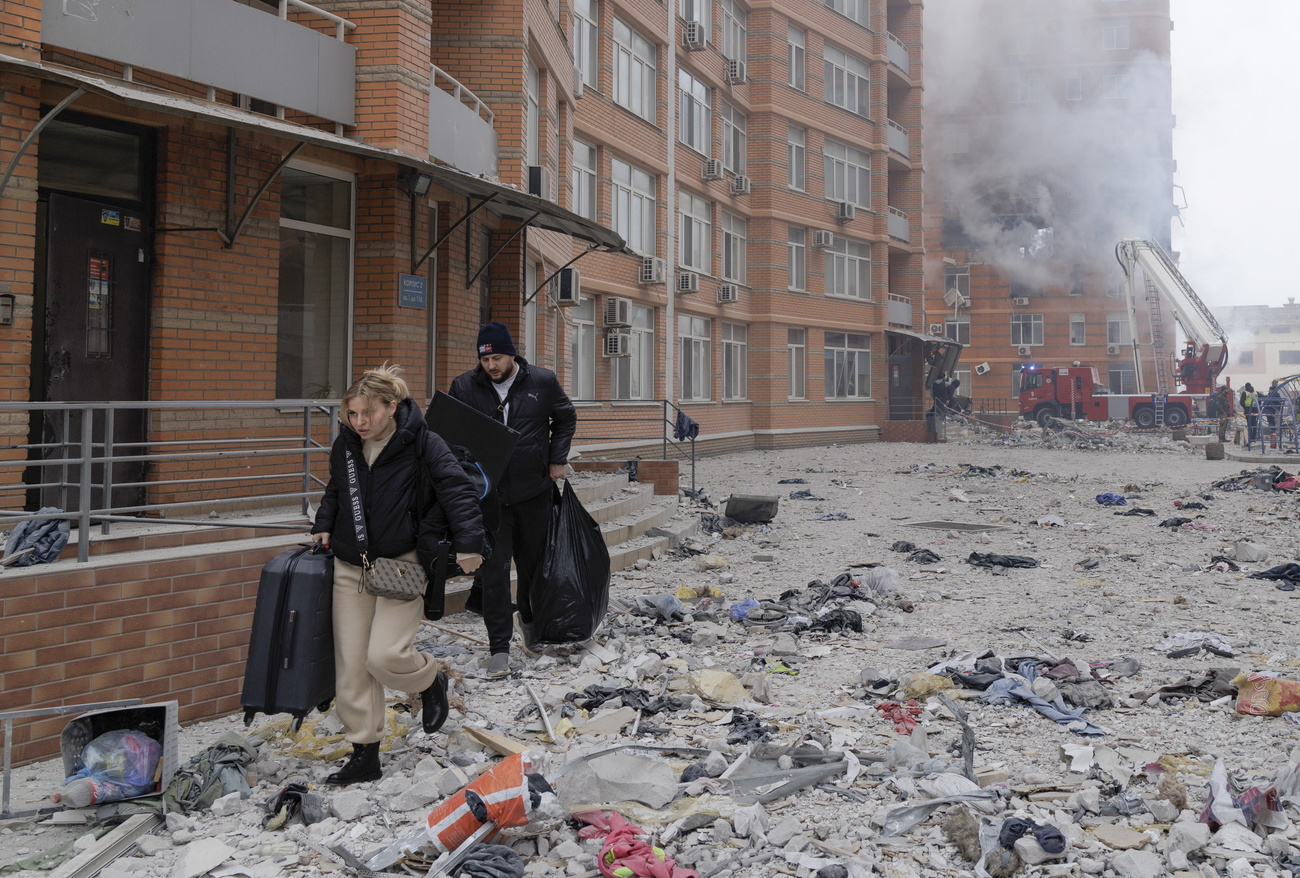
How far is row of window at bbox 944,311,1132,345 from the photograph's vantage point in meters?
55.9

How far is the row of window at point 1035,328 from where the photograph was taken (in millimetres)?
55906

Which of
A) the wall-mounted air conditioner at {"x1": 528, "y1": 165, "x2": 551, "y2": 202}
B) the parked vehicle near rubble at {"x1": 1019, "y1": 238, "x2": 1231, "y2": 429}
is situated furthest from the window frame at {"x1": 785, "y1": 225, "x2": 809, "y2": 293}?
the wall-mounted air conditioner at {"x1": 528, "y1": 165, "x2": 551, "y2": 202}

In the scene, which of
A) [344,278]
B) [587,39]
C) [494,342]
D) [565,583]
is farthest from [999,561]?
[587,39]

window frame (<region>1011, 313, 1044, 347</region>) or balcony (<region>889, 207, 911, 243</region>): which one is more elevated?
balcony (<region>889, 207, 911, 243</region>)

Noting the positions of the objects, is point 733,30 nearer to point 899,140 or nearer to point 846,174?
point 846,174

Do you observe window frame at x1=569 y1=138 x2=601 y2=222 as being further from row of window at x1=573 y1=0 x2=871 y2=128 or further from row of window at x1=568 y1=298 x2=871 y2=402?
row of window at x1=568 y1=298 x2=871 y2=402

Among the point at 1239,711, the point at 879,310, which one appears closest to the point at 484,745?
the point at 1239,711

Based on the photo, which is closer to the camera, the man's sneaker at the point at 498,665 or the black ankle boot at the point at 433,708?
the black ankle boot at the point at 433,708

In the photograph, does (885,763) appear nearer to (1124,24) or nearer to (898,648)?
(898,648)

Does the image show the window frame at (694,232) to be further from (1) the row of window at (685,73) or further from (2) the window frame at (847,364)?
(2) the window frame at (847,364)

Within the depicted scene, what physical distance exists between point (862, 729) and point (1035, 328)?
55.7 m

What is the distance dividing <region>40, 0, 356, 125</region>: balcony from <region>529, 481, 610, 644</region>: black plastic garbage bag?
4648mm

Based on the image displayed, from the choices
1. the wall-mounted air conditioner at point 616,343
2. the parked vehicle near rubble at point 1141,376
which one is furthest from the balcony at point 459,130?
the parked vehicle near rubble at point 1141,376

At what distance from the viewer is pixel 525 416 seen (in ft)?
20.5
